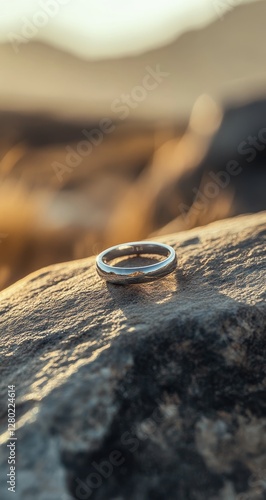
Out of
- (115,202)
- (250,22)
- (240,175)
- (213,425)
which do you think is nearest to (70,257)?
(115,202)

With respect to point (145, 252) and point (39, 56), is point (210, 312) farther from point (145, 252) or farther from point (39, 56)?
point (39, 56)

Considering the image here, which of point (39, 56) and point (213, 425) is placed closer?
point (213, 425)

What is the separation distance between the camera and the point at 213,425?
104cm

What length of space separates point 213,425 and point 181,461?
0.10m

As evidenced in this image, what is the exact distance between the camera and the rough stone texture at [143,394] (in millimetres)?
973
